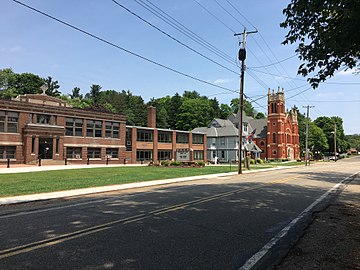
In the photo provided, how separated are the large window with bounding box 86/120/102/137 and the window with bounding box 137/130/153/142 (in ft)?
25.3

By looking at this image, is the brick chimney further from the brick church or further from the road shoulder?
the road shoulder

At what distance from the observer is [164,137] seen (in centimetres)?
5712

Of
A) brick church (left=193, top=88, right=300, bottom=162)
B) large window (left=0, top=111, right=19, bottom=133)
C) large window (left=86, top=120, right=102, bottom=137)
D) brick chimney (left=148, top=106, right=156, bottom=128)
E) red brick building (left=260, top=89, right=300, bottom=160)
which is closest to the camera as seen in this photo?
large window (left=0, top=111, right=19, bottom=133)

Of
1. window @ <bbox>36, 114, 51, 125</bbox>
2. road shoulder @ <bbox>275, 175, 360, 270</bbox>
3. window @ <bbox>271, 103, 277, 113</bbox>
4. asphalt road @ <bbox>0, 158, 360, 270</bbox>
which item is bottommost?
road shoulder @ <bbox>275, 175, 360, 270</bbox>

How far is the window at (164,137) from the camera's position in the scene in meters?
56.2

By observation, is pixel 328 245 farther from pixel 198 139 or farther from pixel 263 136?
pixel 263 136

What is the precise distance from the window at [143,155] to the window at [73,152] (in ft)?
36.4

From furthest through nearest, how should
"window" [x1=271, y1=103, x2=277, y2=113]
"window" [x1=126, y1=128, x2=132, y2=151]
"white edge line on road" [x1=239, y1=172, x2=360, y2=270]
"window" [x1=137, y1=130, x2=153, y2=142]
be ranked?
"window" [x1=271, y1=103, x2=277, y2=113], "window" [x1=137, y1=130, x2=153, y2=142], "window" [x1=126, y1=128, x2=132, y2=151], "white edge line on road" [x1=239, y1=172, x2=360, y2=270]

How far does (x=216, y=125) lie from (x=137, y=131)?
28773 mm

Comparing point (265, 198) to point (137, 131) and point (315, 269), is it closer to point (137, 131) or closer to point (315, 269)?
point (315, 269)

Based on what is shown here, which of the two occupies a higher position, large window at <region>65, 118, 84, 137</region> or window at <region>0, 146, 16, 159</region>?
large window at <region>65, 118, 84, 137</region>

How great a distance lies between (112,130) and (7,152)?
52.0 ft

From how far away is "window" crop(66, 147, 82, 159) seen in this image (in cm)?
4267

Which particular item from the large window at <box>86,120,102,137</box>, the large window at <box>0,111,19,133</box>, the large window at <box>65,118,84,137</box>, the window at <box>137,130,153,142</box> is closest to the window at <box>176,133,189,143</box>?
the window at <box>137,130,153,142</box>
